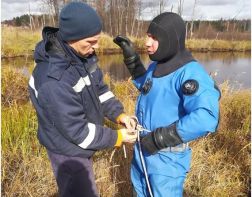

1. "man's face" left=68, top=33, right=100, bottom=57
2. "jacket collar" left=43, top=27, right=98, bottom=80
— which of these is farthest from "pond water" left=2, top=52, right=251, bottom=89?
"jacket collar" left=43, top=27, right=98, bottom=80

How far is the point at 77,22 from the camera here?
1.70 meters

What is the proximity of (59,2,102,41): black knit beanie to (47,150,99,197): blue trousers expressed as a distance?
2.40 feet

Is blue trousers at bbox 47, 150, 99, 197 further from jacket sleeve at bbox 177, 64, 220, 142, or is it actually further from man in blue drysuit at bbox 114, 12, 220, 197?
jacket sleeve at bbox 177, 64, 220, 142

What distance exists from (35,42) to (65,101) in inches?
713

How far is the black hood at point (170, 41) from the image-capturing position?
189 centimetres

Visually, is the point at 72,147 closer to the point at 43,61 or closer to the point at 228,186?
the point at 43,61

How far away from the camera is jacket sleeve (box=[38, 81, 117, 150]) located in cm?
166

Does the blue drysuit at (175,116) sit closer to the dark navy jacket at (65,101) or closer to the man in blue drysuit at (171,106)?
the man in blue drysuit at (171,106)

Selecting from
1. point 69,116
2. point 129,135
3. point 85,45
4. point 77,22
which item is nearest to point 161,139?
point 129,135

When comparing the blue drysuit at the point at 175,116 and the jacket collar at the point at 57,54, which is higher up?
the jacket collar at the point at 57,54

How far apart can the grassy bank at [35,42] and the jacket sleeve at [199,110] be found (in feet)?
21.5

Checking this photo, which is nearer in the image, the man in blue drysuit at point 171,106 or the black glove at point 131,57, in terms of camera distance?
the man in blue drysuit at point 171,106

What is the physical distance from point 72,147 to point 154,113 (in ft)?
1.80

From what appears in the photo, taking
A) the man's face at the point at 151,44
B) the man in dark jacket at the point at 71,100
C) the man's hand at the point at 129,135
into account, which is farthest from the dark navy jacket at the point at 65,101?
the man's face at the point at 151,44
